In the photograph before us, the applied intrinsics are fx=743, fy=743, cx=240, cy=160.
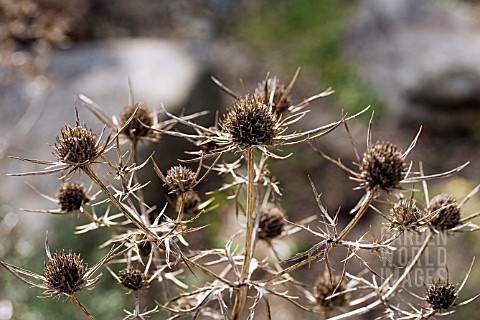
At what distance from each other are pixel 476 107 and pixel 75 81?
6.36ft

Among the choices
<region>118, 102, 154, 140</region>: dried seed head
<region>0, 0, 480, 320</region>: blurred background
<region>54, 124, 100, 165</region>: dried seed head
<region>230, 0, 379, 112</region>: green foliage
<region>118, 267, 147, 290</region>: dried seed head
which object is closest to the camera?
<region>54, 124, 100, 165</region>: dried seed head

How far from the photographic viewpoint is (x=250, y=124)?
76 centimetres

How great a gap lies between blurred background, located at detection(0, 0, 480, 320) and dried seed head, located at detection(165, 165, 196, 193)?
4.07 ft

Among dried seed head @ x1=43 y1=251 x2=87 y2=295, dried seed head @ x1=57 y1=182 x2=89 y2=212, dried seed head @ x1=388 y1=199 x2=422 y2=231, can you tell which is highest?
dried seed head @ x1=57 y1=182 x2=89 y2=212

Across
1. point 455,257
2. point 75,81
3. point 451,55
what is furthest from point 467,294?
point 75,81

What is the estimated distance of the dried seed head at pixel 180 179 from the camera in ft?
2.57

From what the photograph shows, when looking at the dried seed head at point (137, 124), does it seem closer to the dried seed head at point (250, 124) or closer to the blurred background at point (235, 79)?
the dried seed head at point (250, 124)

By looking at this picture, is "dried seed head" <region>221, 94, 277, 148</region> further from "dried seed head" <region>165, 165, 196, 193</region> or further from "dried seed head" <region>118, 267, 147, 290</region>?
"dried seed head" <region>118, 267, 147, 290</region>

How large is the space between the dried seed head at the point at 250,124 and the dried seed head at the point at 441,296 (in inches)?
10.1

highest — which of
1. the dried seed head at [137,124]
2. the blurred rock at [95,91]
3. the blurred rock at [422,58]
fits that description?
the blurred rock at [422,58]

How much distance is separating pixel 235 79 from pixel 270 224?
11.0ft

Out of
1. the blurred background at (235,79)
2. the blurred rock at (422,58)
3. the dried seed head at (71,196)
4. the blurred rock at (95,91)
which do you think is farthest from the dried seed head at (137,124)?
the blurred rock at (422,58)

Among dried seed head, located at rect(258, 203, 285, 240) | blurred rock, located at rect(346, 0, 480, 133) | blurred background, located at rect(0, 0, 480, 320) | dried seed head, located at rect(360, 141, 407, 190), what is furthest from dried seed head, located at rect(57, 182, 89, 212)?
blurred rock, located at rect(346, 0, 480, 133)

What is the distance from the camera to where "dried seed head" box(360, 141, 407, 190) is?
788 mm
